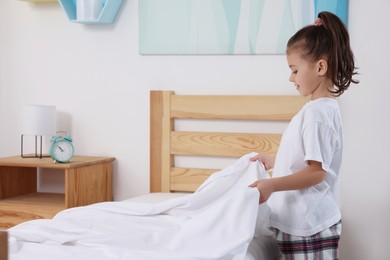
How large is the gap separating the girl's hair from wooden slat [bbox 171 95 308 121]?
0.87 m

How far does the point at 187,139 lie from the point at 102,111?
0.46 m

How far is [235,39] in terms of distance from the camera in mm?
3000

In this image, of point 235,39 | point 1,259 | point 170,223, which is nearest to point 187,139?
point 235,39

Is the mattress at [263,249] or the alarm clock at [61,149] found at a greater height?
the alarm clock at [61,149]

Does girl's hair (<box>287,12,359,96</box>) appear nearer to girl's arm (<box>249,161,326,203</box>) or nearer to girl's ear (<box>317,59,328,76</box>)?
girl's ear (<box>317,59,328,76</box>)

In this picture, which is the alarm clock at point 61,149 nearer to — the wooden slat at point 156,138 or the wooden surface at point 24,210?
the wooden surface at point 24,210

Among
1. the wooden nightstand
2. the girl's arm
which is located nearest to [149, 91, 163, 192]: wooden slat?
the wooden nightstand

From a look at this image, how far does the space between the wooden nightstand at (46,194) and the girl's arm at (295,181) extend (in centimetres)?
121

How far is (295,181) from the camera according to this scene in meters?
1.90

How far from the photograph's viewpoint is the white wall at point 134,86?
285 centimetres

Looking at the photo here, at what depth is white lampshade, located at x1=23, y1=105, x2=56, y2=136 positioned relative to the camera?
10.3 feet

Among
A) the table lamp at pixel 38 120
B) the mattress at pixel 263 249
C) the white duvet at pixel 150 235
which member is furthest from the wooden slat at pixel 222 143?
the white duvet at pixel 150 235

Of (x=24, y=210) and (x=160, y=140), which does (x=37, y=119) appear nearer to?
(x=24, y=210)

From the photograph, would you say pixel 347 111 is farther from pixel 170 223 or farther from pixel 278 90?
pixel 170 223
